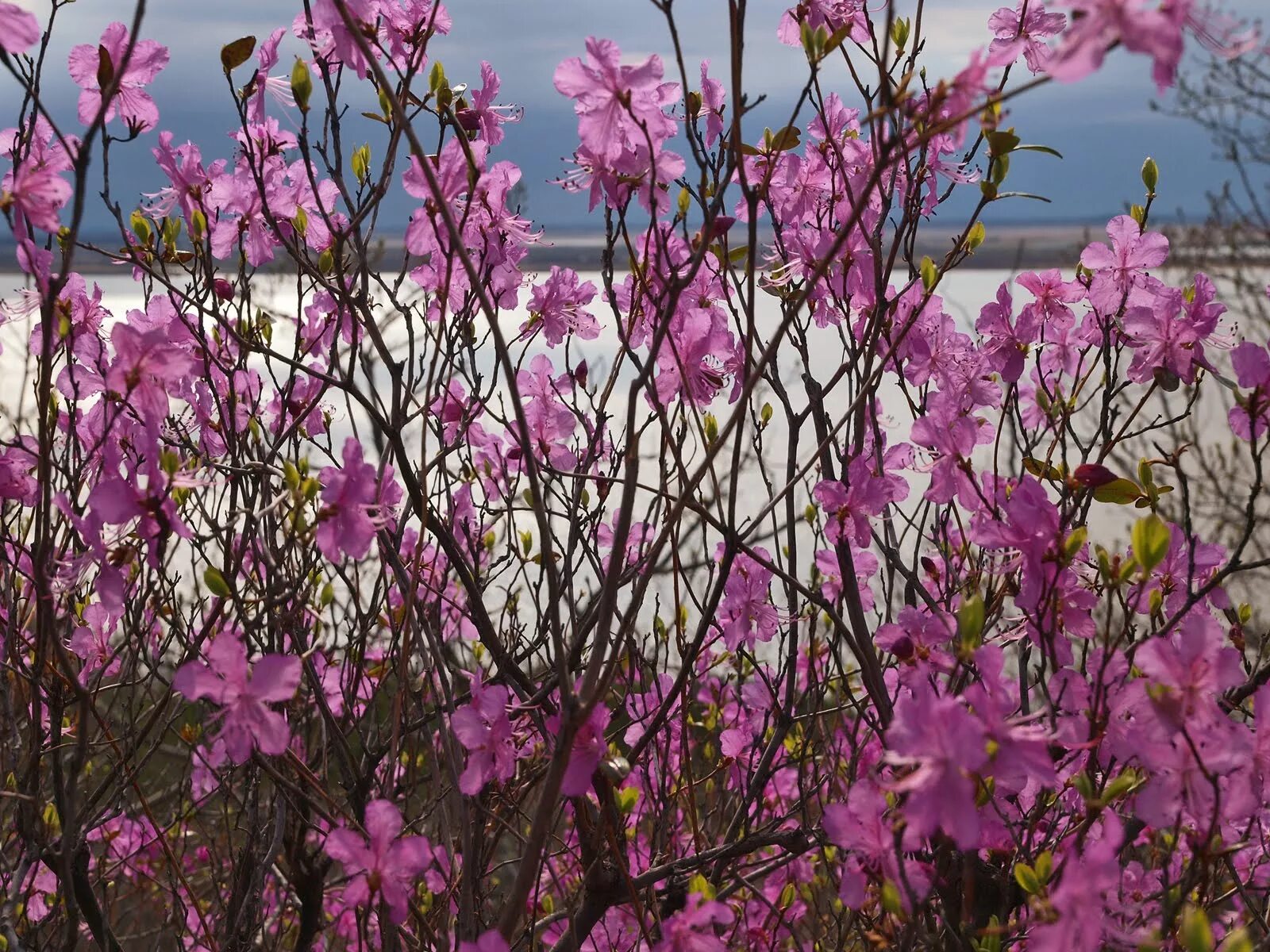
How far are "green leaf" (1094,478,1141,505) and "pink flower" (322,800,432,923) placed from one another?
0.87 metres

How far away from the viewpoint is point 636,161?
1.40 metres

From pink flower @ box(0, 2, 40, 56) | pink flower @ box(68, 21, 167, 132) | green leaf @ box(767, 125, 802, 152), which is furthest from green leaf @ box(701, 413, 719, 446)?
pink flower @ box(0, 2, 40, 56)

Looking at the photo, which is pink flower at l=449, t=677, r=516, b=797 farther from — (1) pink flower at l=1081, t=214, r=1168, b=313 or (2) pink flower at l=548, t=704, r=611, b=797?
(1) pink flower at l=1081, t=214, r=1168, b=313

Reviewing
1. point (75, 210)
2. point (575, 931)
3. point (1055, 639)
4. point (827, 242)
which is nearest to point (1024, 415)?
point (827, 242)

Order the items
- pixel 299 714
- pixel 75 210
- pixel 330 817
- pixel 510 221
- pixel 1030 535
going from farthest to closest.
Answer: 1. pixel 299 714
2. pixel 510 221
3. pixel 330 817
4. pixel 1030 535
5. pixel 75 210

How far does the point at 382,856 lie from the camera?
4.14 feet

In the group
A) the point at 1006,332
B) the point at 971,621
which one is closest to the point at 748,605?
A: the point at 1006,332

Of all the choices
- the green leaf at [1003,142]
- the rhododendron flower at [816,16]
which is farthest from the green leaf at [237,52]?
the green leaf at [1003,142]

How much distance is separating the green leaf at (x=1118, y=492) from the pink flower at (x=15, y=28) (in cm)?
120

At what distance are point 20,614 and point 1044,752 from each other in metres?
1.57

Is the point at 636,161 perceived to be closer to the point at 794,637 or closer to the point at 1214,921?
the point at 794,637

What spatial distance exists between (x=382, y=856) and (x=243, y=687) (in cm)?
27

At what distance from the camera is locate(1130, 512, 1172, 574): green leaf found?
3.59 feet

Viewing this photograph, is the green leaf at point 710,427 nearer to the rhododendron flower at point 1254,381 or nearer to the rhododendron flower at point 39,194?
the rhododendron flower at point 1254,381
